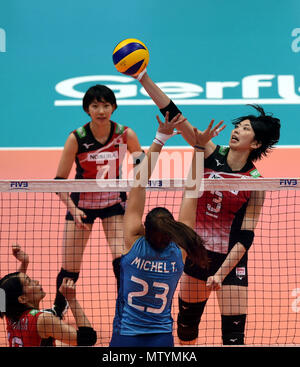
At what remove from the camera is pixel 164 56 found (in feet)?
40.0

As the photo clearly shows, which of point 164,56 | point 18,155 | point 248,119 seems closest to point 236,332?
point 248,119

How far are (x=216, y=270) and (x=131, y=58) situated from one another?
2033 millimetres

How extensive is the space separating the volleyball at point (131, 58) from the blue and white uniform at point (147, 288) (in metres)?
1.68

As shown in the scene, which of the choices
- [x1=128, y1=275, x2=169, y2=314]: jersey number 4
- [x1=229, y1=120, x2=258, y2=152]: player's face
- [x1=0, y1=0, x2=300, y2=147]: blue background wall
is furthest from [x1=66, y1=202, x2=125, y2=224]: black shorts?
[x1=0, y1=0, x2=300, y2=147]: blue background wall

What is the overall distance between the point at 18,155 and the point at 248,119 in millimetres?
6899

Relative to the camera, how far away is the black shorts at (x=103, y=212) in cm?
581

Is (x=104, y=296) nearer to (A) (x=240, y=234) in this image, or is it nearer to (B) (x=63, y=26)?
(A) (x=240, y=234)

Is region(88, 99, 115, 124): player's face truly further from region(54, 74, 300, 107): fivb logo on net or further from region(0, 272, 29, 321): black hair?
region(54, 74, 300, 107): fivb logo on net

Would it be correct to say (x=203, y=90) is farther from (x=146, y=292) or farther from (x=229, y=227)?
(x=146, y=292)

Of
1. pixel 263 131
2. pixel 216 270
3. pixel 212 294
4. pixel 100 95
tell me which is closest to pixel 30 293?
pixel 216 270

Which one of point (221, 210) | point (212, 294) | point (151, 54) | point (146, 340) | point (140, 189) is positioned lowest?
point (212, 294)

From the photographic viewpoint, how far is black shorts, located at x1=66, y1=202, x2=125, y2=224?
5.81m

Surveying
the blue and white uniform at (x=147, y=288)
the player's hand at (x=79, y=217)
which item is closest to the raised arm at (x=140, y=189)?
the blue and white uniform at (x=147, y=288)

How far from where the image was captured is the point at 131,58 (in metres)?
4.71
